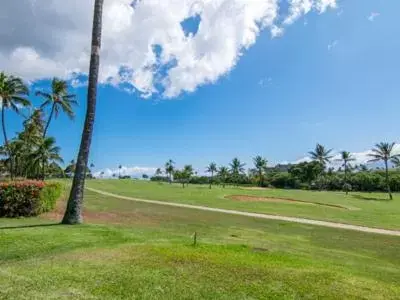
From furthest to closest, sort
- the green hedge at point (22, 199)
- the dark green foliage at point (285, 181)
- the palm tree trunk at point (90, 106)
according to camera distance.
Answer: the dark green foliage at point (285, 181), the green hedge at point (22, 199), the palm tree trunk at point (90, 106)

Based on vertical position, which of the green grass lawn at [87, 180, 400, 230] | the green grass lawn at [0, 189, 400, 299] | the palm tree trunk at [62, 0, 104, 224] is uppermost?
the palm tree trunk at [62, 0, 104, 224]

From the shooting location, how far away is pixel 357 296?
8602mm

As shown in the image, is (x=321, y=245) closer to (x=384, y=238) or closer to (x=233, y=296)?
(x=384, y=238)

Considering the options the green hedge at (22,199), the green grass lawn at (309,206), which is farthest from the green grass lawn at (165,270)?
the green grass lawn at (309,206)

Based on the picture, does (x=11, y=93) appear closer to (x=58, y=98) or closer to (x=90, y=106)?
(x=58, y=98)

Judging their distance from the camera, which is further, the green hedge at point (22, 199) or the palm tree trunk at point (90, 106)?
the green hedge at point (22, 199)

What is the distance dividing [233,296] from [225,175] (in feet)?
388

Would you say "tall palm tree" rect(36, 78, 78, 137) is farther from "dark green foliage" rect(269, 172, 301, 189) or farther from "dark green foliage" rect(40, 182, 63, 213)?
"dark green foliage" rect(269, 172, 301, 189)

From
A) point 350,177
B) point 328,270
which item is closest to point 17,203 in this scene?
point 328,270

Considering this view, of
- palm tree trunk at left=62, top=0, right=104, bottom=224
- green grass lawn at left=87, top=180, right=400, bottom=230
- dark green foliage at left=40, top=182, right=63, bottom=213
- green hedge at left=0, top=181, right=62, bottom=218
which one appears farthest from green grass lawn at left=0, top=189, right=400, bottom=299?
green grass lawn at left=87, top=180, right=400, bottom=230

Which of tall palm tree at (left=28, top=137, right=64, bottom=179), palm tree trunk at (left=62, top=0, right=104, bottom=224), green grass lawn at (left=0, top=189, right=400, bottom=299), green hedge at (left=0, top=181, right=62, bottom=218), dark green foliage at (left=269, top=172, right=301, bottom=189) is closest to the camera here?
green grass lawn at (left=0, top=189, right=400, bottom=299)

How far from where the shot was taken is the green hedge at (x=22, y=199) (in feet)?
72.8

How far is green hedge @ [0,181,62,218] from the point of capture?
72.8ft

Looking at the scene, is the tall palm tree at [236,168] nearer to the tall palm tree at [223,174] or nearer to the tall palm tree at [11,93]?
the tall palm tree at [223,174]
